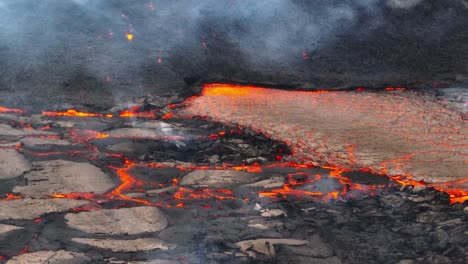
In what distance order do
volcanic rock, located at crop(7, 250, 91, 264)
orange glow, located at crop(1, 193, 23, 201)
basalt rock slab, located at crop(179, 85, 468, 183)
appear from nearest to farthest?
volcanic rock, located at crop(7, 250, 91, 264)
orange glow, located at crop(1, 193, 23, 201)
basalt rock slab, located at crop(179, 85, 468, 183)

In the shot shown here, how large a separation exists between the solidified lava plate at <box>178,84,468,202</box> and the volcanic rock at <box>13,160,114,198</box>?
156cm

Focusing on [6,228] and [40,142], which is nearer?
[6,228]

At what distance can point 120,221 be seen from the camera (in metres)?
2.79

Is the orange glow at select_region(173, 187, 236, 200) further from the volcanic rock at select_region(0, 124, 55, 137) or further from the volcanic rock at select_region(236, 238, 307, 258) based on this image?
the volcanic rock at select_region(0, 124, 55, 137)

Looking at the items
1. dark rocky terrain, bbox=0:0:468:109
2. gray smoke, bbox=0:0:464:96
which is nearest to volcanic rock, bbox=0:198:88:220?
dark rocky terrain, bbox=0:0:468:109

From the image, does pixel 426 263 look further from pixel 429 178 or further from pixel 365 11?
pixel 365 11

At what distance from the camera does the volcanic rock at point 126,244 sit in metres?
2.50

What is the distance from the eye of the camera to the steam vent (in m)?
2.65

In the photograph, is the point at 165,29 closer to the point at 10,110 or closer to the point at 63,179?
the point at 10,110

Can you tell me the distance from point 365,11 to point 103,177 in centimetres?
529

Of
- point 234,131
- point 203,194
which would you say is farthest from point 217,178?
point 234,131

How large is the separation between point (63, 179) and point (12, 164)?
0.47 metres

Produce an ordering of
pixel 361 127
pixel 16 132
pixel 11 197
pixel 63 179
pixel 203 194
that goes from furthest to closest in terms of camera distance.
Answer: pixel 361 127 → pixel 16 132 → pixel 63 179 → pixel 203 194 → pixel 11 197

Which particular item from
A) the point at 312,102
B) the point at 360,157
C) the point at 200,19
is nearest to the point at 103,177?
the point at 360,157
